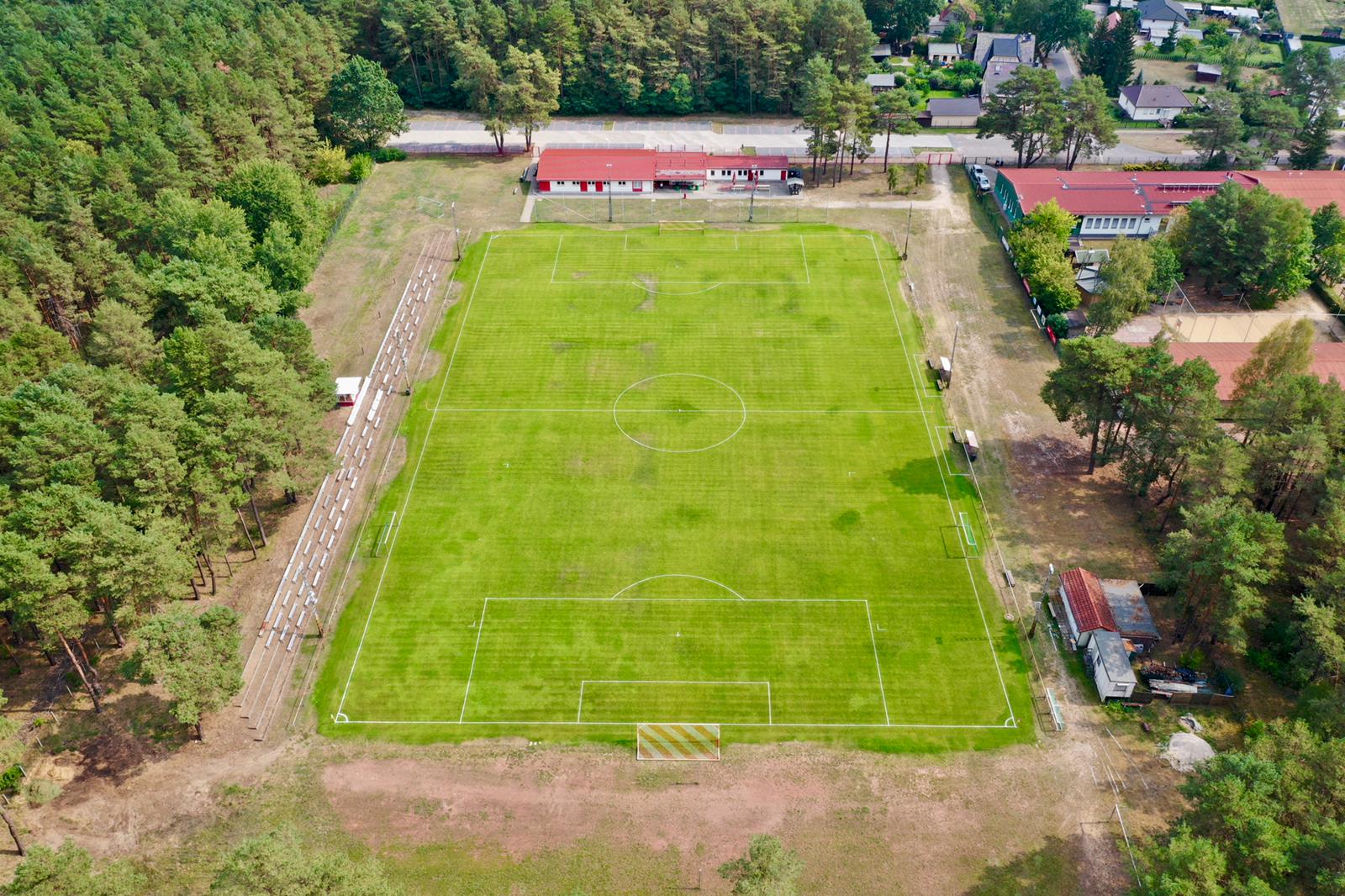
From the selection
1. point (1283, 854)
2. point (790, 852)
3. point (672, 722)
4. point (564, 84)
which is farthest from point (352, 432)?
point (564, 84)

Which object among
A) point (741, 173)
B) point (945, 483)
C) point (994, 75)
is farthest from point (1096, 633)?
point (994, 75)

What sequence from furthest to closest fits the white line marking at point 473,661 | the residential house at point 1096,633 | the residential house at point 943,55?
the residential house at point 943,55 < the white line marking at point 473,661 < the residential house at point 1096,633

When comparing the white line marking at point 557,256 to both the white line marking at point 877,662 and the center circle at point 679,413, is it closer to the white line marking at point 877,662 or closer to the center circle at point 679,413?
the center circle at point 679,413

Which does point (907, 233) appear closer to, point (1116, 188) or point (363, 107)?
point (1116, 188)

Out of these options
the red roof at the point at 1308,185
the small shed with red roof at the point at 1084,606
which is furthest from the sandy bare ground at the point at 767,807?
the red roof at the point at 1308,185

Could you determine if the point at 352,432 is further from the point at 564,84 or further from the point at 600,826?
the point at 564,84
